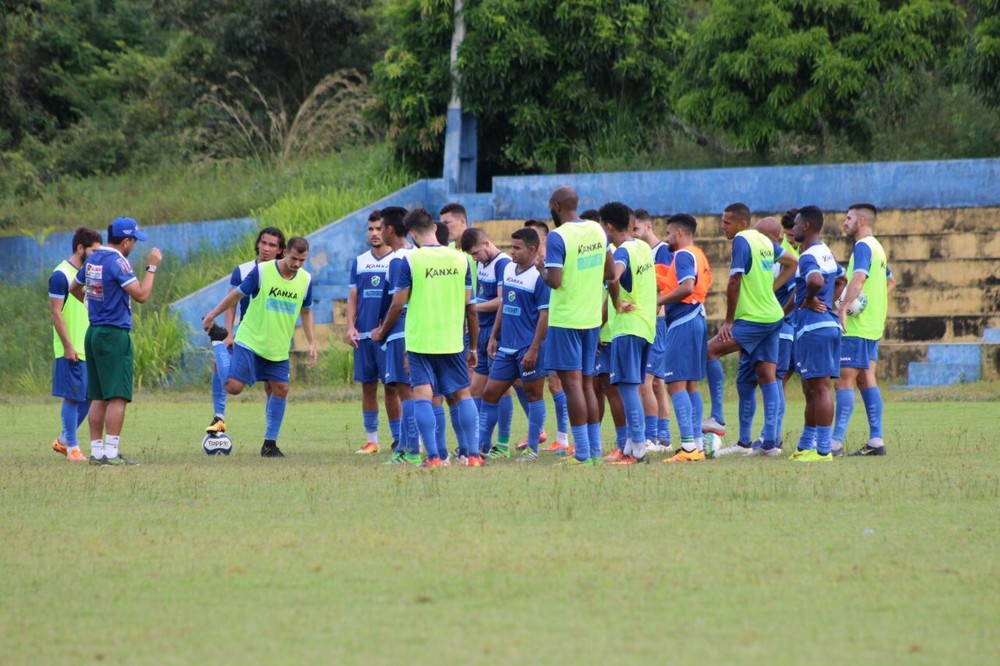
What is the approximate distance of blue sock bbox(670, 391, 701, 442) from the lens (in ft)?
38.0

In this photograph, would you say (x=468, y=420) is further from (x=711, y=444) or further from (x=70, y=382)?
(x=70, y=382)

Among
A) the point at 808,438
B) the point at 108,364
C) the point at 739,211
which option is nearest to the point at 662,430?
the point at 808,438

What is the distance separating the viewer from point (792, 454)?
12.0m

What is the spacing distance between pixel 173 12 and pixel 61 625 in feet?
96.1

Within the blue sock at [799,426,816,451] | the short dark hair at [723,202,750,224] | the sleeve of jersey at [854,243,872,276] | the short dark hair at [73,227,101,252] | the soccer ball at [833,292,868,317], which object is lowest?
the blue sock at [799,426,816,451]

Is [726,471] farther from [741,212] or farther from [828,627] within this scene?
[828,627]

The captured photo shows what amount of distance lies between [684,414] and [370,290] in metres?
3.10

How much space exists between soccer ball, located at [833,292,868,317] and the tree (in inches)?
469

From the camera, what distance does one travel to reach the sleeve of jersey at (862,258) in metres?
12.0

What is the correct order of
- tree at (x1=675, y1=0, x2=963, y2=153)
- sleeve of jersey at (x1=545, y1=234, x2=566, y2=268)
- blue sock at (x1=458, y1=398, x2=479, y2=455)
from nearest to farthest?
sleeve of jersey at (x1=545, y1=234, x2=566, y2=268) → blue sock at (x1=458, y1=398, x2=479, y2=455) → tree at (x1=675, y1=0, x2=963, y2=153)

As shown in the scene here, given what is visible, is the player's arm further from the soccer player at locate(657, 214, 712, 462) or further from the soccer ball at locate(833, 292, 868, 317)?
the soccer ball at locate(833, 292, 868, 317)

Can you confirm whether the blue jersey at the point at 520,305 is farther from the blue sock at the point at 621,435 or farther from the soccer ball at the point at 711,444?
the soccer ball at the point at 711,444

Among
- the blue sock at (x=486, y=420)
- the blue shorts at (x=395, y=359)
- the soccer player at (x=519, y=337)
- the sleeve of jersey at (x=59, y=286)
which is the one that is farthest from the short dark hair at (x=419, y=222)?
the sleeve of jersey at (x=59, y=286)

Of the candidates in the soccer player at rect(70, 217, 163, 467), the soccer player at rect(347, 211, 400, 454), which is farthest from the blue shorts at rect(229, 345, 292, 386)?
the soccer player at rect(70, 217, 163, 467)
